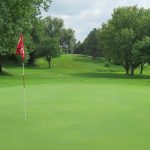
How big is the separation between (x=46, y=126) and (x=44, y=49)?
212ft

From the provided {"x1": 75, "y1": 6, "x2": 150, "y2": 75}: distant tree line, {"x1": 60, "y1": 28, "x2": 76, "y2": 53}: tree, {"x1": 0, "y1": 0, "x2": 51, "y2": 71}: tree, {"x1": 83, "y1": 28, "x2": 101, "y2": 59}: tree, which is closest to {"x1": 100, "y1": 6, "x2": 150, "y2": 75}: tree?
{"x1": 75, "y1": 6, "x2": 150, "y2": 75}: distant tree line

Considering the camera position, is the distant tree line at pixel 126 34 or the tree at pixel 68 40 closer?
the distant tree line at pixel 126 34

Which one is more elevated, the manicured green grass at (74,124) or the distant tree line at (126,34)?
the distant tree line at (126,34)

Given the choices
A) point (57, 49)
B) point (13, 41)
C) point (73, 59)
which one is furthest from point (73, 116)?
point (73, 59)

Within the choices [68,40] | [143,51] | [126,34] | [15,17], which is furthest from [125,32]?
[68,40]

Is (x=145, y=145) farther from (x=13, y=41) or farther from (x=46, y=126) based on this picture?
(x=13, y=41)

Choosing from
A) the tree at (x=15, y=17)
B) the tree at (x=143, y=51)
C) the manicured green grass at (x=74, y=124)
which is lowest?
the manicured green grass at (x=74, y=124)

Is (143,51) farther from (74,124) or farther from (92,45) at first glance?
(92,45)

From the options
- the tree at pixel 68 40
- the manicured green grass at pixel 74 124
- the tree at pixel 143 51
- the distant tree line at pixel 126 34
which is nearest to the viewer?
the manicured green grass at pixel 74 124

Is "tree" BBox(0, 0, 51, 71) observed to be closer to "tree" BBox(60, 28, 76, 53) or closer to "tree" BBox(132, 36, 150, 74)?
"tree" BBox(132, 36, 150, 74)

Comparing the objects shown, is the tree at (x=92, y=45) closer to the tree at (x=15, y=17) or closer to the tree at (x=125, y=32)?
the tree at (x=125, y=32)

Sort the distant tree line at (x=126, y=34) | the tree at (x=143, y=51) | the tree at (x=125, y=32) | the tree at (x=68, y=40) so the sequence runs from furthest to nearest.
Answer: the tree at (x=68, y=40) → the tree at (x=125, y=32) → the distant tree line at (x=126, y=34) → the tree at (x=143, y=51)

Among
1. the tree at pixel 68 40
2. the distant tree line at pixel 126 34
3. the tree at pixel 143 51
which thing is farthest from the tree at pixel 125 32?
the tree at pixel 68 40

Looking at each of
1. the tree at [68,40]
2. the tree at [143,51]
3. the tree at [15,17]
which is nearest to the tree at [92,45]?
the tree at [68,40]
